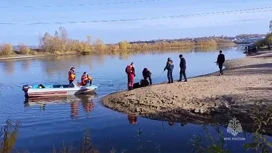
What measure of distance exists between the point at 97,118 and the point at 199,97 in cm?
481

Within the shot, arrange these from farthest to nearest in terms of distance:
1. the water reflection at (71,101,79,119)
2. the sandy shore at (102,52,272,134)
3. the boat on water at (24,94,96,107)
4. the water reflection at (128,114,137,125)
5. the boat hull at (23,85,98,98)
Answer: the boat hull at (23,85,98,98)
the boat on water at (24,94,96,107)
the water reflection at (71,101,79,119)
the water reflection at (128,114,137,125)
the sandy shore at (102,52,272,134)

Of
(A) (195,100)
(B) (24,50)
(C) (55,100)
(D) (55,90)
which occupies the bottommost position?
(C) (55,100)

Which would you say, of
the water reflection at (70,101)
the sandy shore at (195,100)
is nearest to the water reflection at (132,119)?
Answer: the sandy shore at (195,100)

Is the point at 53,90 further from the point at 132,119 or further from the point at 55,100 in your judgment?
the point at 132,119

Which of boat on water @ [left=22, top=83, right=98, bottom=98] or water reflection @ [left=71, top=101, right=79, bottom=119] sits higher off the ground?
boat on water @ [left=22, top=83, right=98, bottom=98]

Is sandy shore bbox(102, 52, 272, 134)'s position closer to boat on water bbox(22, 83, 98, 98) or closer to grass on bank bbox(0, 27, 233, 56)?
boat on water bbox(22, 83, 98, 98)

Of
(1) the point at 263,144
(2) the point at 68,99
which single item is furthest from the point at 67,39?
(1) the point at 263,144

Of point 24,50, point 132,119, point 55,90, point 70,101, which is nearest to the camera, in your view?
point 132,119

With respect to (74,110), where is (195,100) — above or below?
above

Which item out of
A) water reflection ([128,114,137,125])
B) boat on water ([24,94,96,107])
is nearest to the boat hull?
boat on water ([24,94,96,107])

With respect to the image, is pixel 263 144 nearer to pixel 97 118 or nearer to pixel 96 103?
pixel 97 118

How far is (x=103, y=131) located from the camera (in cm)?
1440

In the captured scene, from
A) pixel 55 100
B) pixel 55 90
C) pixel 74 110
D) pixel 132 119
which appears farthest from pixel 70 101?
pixel 132 119

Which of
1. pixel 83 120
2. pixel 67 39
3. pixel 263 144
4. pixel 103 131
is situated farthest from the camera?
pixel 67 39
